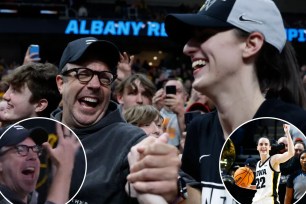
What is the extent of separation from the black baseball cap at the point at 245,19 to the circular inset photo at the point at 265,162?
0.76 feet

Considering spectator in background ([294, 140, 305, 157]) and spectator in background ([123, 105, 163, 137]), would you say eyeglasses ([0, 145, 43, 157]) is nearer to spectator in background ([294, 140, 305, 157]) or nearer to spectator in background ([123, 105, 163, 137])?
spectator in background ([294, 140, 305, 157])

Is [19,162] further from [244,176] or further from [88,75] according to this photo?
[88,75]

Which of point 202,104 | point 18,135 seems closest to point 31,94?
point 18,135

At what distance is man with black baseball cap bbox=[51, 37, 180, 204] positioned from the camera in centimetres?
142

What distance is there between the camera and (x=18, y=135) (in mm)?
996

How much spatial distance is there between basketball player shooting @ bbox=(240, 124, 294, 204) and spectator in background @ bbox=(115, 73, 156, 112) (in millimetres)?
2191

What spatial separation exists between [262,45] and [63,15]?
15.5 meters

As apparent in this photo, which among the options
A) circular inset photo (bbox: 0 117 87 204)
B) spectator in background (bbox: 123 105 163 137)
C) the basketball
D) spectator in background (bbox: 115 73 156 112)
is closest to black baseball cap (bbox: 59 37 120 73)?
circular inset photo (bbox: 0 117 87 204)

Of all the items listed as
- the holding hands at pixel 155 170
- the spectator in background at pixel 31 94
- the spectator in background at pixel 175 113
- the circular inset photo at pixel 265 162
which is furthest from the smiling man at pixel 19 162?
the spectator in background at pixel 175 113

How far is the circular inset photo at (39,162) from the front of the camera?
0.99m

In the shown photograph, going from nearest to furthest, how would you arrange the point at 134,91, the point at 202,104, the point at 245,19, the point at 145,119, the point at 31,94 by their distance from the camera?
the point at 245,19, the point at 31,94, the point at 145,119, the point at 134,91, the point at 202,104

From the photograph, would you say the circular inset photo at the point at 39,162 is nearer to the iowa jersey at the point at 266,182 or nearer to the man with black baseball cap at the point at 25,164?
the man with black baseball cap at the point at 25,164

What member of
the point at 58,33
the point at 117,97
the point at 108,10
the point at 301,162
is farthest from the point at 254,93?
the point at 108,10

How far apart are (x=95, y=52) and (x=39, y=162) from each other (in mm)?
662
